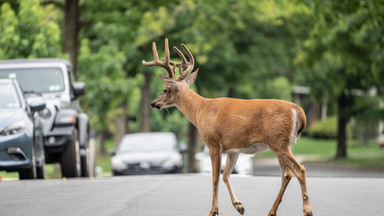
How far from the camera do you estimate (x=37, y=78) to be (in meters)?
16.4

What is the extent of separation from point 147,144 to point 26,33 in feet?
18.1

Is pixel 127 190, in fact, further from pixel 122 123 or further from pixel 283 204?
pixel 122 123

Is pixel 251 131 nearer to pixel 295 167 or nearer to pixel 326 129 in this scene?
pixel 295 167

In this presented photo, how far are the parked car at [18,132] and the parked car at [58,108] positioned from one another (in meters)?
0.92

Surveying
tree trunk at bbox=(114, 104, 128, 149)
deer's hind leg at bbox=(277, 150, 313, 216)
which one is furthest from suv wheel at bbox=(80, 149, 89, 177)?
tree trunk at bbox=(114, 104, 128, 149)

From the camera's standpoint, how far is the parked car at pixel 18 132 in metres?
13.4

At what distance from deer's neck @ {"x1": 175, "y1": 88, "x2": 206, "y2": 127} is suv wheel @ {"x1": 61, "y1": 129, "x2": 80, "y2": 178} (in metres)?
6.35

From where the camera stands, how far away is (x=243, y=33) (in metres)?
38.3

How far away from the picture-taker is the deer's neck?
362 inches

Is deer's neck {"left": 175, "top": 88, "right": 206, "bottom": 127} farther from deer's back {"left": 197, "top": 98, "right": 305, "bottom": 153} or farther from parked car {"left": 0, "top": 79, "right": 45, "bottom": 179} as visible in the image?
parked car {"left": 0, "top": 79, "right": 45, "bottom": 179}

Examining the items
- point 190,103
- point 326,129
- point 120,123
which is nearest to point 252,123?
point 190,103

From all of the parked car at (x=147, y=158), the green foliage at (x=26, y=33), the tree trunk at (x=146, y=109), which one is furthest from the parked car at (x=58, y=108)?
the tree trunk at (x=146, y=109)

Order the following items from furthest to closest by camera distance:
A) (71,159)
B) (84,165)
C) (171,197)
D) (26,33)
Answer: (26,33), (84,165), (71,159), (171,197)

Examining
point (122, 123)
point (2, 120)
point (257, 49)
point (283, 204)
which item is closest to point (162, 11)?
point (257, 49)
